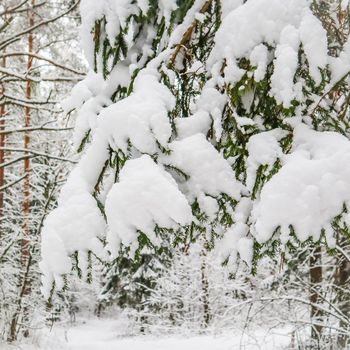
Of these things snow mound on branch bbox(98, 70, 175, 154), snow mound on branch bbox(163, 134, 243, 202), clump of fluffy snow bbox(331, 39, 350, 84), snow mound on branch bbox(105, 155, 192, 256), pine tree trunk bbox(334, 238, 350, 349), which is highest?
clump of fluffy snow bbox(331, 39, 350, 84)

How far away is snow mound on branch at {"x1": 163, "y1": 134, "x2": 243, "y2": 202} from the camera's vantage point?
215cm

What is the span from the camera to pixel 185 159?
85.1 inches

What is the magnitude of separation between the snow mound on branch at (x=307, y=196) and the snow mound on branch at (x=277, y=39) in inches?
11.3

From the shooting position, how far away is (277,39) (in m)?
2.09

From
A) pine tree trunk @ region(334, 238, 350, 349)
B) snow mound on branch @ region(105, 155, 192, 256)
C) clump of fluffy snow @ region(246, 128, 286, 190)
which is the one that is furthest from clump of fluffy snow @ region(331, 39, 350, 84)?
pine tree trunk @ region(334, 238, 350, 349)

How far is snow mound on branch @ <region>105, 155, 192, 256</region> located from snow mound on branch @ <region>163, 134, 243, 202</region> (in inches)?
6.9

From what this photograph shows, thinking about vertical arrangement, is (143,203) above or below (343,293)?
above

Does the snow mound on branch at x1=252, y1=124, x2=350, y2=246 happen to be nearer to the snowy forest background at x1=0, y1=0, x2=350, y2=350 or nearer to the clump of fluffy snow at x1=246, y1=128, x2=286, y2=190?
the snowy forest background at x1=0, y1=0, x2=350, y2=350

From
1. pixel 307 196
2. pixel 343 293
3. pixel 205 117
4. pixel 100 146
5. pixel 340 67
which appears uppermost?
pixel 340 67

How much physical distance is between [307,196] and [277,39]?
717 millimetres

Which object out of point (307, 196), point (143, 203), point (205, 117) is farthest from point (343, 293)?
point (143, 203)

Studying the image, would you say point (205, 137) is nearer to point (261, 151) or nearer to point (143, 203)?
point (261, 151)

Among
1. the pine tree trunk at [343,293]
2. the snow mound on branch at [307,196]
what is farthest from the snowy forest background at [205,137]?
the pine tree trunk at [343,293]

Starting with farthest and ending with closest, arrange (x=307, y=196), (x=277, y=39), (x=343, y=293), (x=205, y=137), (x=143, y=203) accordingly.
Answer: (x=343, y=293), (x=205, y=137), (x=277, y=39), (x=143, y=203), (x=307, y=196)
